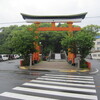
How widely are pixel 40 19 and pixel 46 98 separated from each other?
84.6 feet

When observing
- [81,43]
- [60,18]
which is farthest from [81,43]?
[60,18]

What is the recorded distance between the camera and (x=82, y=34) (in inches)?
1017

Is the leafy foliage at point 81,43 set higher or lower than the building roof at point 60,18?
lower

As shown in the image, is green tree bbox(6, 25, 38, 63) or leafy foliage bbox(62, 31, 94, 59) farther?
green tree bbox(6, 25, 38, 63)

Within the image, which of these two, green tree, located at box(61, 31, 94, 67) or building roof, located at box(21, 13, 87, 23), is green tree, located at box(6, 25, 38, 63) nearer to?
green tree, located at box(61, 31, 94, 67)

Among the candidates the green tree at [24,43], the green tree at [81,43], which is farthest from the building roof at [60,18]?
the green tree at [81,43]

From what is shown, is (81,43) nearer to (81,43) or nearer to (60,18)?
(81,43)

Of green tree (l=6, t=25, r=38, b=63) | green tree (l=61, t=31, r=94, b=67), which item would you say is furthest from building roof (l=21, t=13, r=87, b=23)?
green tree (l=61, t=31, r=94, b=67)

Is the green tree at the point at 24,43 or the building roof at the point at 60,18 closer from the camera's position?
the green tree at the point at 24,43

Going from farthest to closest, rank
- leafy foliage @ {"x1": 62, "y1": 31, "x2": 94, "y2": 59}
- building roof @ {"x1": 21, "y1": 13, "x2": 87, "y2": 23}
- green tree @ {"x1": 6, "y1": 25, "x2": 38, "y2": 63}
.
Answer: building roof @ {"x1": 21, "y1": 13, "x2": 87, "y2": 23}, green tree @ {"x1": 6, "y1": 25, "x2": 38, "y2": 63}, leafy foliage @ {"x1": 62, "y1": 31, "x2": 94, "y2": 59}

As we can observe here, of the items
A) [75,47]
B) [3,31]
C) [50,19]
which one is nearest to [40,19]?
[50,19]

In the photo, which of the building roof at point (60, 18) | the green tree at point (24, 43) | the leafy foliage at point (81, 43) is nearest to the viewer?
the leafy foliage at point (81, 43)

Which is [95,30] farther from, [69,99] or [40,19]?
[69,99]

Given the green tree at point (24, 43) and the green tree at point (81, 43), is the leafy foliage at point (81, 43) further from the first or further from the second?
the green tree at point (24, 43)
